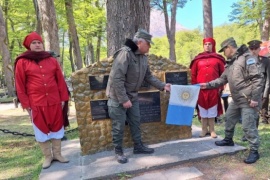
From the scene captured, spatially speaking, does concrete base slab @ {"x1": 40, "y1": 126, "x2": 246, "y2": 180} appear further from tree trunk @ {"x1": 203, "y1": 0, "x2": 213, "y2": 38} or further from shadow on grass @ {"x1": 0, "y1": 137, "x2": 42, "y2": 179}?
tree trunk @ {"x1": 203, "y1": 0, "x2": 213, "y2": 38}

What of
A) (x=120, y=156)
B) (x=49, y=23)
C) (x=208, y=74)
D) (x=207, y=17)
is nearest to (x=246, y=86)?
(x=208, y=74)

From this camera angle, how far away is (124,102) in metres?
3.77

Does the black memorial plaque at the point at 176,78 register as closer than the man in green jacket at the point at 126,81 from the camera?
No

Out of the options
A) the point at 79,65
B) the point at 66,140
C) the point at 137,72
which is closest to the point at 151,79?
the point at 137,72

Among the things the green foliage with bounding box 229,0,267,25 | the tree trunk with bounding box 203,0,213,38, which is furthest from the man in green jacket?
the green foliage with bounding box 229,0,267,25

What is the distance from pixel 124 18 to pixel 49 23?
352 centimetres

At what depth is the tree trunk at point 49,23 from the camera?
7.39 metres

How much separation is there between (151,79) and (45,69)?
170 centimetres

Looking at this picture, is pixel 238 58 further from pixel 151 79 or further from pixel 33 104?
pixel 33 104

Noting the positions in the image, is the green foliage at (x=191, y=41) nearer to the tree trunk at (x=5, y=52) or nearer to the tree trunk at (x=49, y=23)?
the tree trunk at (x=5, y=52)

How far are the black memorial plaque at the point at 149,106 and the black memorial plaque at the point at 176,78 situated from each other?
0.36m

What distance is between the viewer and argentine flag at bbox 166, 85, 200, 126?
448cm

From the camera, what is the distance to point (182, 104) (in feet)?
15.0

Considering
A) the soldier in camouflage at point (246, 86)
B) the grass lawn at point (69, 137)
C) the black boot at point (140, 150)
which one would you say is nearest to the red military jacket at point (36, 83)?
the grass lawn at point (69, 137)
